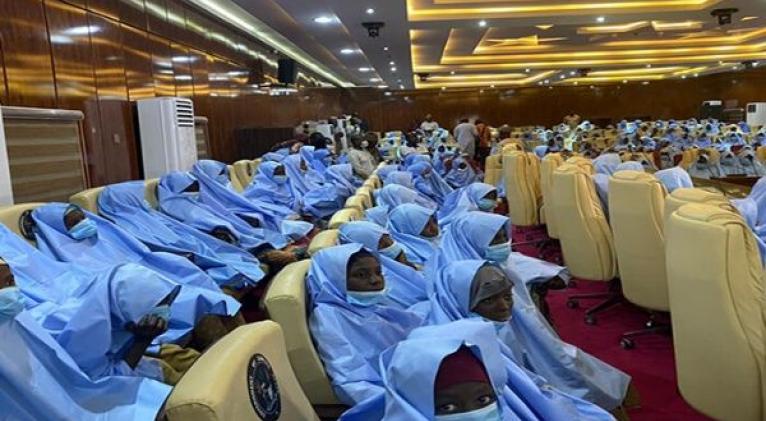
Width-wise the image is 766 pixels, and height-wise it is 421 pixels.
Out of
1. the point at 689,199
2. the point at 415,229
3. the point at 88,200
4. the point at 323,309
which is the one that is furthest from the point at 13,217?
the point at 689,199

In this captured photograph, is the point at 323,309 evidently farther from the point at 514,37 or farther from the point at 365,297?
the point at 514,37

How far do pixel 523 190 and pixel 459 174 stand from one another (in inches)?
86.4

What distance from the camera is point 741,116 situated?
62.8ft

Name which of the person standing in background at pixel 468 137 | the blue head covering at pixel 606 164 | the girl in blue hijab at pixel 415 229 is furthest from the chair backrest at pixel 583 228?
the person standing in background at pixel 468 137

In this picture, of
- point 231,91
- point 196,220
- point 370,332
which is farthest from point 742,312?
point 231,91

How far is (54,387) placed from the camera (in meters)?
1.59

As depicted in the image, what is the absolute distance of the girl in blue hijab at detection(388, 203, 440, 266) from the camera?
139 inches

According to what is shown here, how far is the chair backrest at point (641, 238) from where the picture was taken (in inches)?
128

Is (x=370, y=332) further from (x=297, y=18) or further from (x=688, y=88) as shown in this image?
(x=688, y=88)

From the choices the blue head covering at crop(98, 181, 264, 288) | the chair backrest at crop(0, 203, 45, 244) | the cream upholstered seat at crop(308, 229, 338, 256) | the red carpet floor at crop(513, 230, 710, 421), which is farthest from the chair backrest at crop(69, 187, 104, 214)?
the red carpet floor at crop(513, 230, 710, 421)

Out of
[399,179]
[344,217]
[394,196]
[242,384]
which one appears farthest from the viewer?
[399,179]

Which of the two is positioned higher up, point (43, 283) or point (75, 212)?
point (75, 212)

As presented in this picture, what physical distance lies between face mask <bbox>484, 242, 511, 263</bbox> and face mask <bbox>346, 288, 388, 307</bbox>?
0.75 meters

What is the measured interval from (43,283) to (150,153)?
11.3 feet
